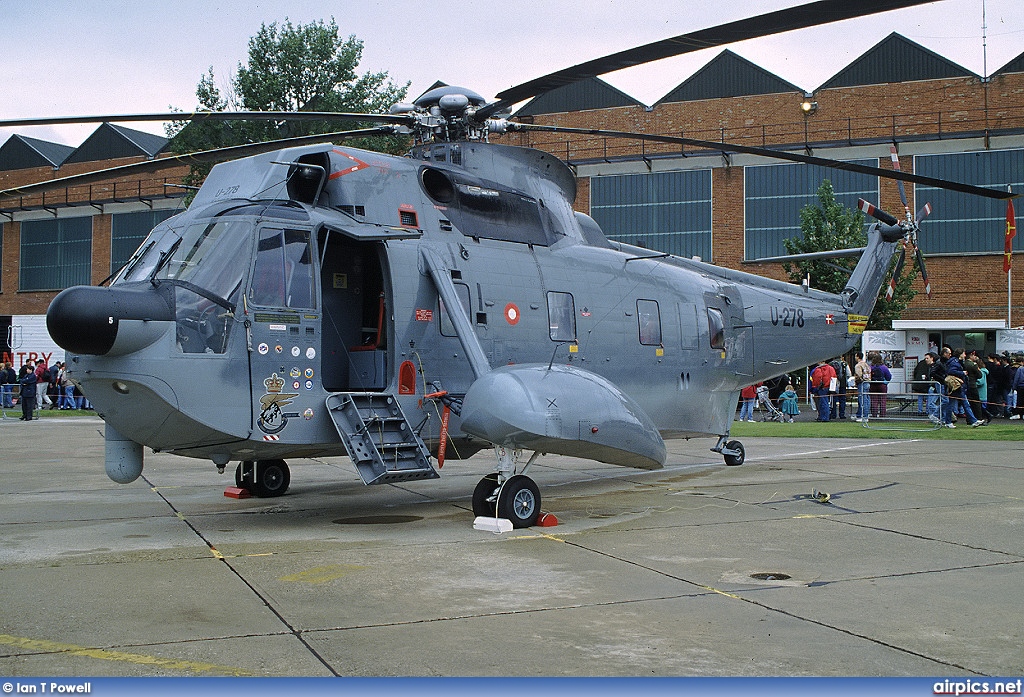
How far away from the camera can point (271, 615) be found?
568 cm

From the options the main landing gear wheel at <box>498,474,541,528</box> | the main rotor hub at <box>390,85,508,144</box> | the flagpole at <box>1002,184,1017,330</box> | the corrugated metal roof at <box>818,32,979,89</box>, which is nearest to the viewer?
the main landing gear wheel at <box>498,474,541,528</box>

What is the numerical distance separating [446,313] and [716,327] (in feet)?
17.3

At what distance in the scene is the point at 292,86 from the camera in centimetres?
4341

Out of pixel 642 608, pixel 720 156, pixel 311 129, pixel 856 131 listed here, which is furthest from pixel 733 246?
pixel 642 608

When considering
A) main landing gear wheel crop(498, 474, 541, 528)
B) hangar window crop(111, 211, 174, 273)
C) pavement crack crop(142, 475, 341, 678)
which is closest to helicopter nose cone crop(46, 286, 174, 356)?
pavement crack crop(142, 475, 341, 678)

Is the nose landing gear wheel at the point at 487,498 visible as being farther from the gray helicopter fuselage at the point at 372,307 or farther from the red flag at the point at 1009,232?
the red flag at the point at 1009,232

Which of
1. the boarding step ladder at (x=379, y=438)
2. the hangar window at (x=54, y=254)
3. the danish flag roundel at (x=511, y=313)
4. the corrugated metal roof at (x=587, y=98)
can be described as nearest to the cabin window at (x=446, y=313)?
the danish flag roundel at (x=511, y=313)

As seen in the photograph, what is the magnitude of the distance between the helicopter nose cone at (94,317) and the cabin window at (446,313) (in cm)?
314

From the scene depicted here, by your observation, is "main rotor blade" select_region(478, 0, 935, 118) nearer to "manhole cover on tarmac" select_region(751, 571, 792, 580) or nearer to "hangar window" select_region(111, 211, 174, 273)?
"manhole cover on tarmac" select_region(751, 571, 792, 580)

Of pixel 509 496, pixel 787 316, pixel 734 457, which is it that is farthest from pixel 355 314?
pixel 787 316

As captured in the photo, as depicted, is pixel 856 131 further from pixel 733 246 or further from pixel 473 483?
pixel 473 483

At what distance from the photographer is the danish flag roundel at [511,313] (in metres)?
10.6

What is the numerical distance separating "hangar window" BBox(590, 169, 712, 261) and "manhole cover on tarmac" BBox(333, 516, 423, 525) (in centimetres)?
3112

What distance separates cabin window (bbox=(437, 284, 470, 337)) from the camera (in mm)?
10039
